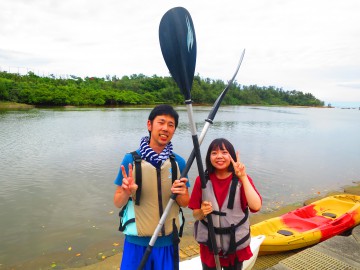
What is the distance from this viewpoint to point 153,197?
228 centimetres

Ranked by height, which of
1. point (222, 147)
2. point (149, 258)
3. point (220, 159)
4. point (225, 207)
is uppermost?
point (222, 147)

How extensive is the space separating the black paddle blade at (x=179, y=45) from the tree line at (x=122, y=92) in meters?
26.6

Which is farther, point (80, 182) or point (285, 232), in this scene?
point (80, 182)

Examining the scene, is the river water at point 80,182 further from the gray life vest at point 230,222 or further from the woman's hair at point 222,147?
the woman's hair at point 222,147

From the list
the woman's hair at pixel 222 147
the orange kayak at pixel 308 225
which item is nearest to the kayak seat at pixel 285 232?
the orange kayak at pixel 308 225

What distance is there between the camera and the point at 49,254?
5953 millimetres

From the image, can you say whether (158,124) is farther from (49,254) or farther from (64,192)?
(64,192)

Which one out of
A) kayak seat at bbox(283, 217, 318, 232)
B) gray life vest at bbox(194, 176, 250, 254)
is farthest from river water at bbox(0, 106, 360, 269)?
gray life vest at bbox(194, 176, 250, 254)

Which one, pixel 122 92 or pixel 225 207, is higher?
pixel 122 92

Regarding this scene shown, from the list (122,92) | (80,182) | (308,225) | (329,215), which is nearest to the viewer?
(308,225)

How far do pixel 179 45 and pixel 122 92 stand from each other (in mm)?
78782

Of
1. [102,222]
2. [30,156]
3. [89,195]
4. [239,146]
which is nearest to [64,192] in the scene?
[89,195]

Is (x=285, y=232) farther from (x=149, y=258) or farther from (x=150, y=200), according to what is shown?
(x=150, y=200)

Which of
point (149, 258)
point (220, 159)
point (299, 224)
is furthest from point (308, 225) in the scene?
point (149, 258)
